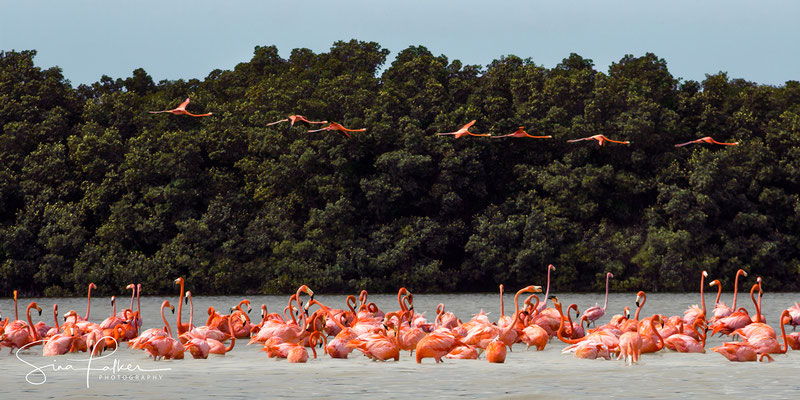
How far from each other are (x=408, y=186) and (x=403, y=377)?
112ft

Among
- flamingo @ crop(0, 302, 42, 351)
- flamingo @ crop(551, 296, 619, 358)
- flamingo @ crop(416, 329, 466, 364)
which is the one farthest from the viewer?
flamingo @ crop(0, 302, 42, 351)

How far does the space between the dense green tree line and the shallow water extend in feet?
94.0

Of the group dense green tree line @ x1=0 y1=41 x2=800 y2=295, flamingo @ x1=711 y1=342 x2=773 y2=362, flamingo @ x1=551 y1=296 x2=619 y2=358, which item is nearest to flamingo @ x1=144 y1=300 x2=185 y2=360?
flamingo @ x1=551 y1=296 x2=619 y2=358

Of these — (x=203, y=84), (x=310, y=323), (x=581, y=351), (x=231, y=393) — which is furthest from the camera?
(x=203, y=84)

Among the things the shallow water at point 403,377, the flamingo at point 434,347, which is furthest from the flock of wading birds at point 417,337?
the shallow water at point 403,377

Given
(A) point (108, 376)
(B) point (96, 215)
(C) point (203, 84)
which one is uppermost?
(C) point (203, 84)

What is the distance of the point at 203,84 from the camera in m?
58.3

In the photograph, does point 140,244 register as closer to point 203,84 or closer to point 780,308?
point 203,84

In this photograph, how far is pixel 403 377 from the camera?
14.7 metres

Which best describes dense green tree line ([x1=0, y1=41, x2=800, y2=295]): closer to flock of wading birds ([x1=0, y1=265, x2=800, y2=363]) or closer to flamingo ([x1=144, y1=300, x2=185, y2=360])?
flock of wading birds ([x1=0, y1=265, x2=800, y2=363])

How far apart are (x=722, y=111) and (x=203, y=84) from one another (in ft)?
88.6

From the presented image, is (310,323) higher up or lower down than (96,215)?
lower down

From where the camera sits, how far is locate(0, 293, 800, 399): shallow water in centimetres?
1314

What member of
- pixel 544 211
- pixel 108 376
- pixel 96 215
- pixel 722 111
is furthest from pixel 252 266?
pixel 108 376
